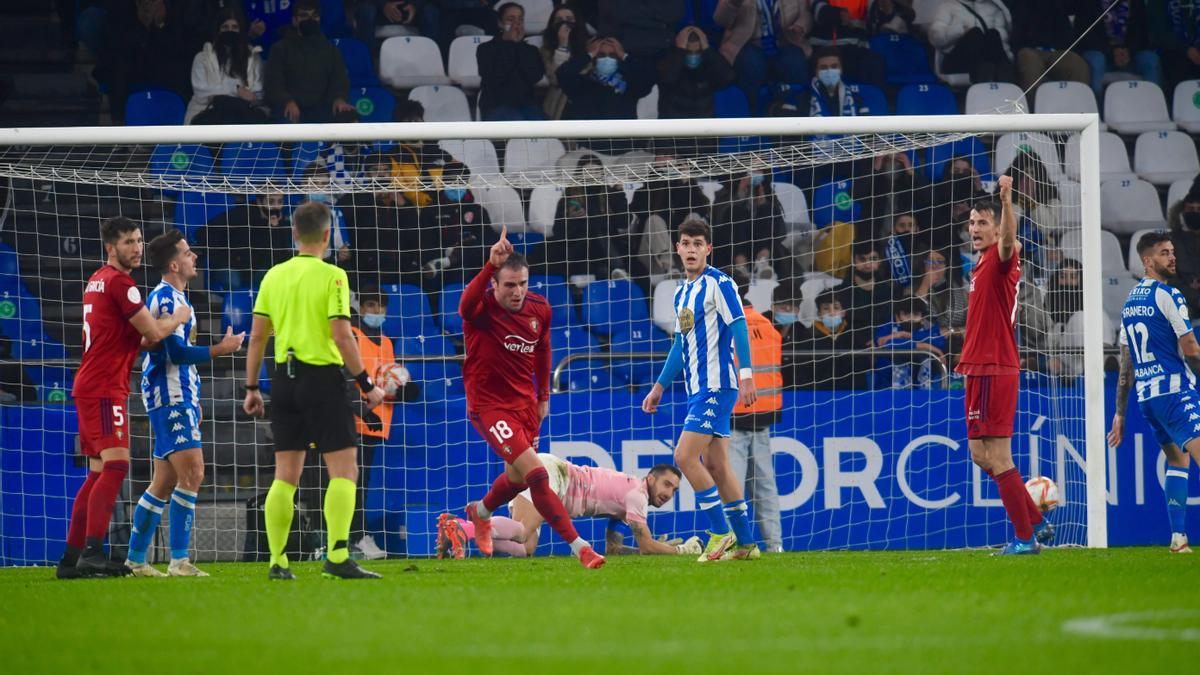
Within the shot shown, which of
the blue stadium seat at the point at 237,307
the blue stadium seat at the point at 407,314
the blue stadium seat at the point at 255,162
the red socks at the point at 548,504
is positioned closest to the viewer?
the red socks at the point at 548,504

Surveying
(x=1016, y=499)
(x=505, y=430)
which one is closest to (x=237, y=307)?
(x=505, y=430)

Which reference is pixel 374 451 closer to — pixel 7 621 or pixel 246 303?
pixel 246 303

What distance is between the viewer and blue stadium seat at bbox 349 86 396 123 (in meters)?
14.9

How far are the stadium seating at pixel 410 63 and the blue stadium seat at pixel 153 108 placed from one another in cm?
225

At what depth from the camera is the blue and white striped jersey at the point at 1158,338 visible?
31.4 ft

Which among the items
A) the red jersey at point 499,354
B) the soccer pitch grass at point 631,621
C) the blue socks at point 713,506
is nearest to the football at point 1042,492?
the soccer pitch grass at point 631,621

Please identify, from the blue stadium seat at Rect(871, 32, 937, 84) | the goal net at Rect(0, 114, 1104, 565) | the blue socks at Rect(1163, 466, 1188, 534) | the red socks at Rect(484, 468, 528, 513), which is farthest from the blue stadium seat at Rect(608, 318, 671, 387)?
the blue stadium seat at Rect(871, 32, 937, 84)

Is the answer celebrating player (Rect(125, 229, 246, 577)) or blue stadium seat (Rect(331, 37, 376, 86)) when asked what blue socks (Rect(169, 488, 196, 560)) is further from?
blue stadium seat (Rect(331, 37, 376, 86))

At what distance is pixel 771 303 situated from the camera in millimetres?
13062

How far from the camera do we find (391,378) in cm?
1149

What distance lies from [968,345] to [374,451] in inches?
198

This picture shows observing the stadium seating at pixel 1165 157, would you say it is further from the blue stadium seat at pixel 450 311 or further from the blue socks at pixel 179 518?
the blue socks at pixel 179 518

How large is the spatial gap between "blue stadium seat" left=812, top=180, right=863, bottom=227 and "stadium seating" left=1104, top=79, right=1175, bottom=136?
3809 millimetres

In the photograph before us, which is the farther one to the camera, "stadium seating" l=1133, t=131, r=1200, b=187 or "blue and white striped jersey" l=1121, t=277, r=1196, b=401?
"stadium seating" l=1133, t=131, r=1200, b=187
